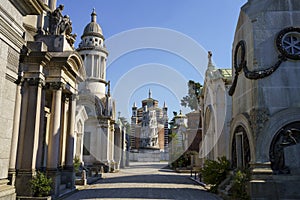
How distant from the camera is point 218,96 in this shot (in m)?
23.9

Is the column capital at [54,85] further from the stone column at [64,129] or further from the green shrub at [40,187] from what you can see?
the green shrub at [40,187]

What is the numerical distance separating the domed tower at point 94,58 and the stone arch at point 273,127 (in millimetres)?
26892

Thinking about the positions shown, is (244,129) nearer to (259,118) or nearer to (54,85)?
(259,118)

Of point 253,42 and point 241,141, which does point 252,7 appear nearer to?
point 253,42

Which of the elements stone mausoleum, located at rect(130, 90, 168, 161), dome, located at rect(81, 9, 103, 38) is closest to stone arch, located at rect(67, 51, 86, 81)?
dome, located at rect(81, 9, 103, 38)

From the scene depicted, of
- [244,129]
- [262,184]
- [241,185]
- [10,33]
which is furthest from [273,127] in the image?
[10,33]

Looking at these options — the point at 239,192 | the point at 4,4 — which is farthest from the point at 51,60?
the point at 239,192

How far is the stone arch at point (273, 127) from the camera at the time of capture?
1152 cm

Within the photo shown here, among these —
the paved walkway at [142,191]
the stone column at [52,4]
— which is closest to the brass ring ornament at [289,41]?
the paved walkway at [142,191]

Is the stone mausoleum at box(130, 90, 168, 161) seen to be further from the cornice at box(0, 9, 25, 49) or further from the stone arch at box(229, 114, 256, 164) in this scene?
the cornice at box(0, 9, 25, 49)

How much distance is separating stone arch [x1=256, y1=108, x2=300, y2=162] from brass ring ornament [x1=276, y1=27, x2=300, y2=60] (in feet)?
8.70

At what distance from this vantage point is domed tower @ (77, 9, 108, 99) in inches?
1430

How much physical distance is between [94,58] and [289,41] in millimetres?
27947

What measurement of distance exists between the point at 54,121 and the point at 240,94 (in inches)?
377
